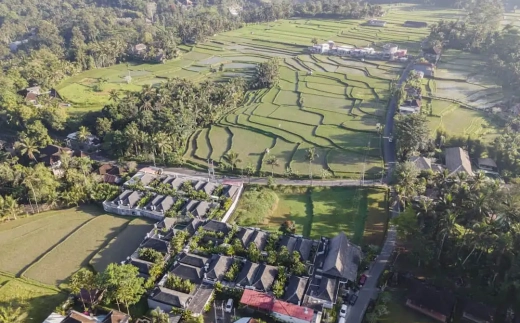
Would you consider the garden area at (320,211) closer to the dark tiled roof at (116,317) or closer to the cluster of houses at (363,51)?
the dark tiled roof at (116,317)

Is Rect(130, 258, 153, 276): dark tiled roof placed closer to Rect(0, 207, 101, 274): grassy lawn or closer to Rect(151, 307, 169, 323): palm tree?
Rect(151, 307, 169, 323): palm tree

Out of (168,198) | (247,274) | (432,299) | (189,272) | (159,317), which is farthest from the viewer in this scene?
(168,198)

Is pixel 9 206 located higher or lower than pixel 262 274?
higher

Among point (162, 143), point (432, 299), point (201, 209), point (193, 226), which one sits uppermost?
point (162, 143)

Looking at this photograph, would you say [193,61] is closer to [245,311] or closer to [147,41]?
[147,41]

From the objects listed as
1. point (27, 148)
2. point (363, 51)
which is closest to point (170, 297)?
point (27, 148)

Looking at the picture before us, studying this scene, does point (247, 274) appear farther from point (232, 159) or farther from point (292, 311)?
point (232, 159)

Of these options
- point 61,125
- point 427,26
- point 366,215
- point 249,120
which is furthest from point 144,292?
point 427,26
